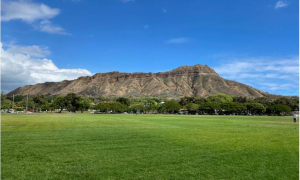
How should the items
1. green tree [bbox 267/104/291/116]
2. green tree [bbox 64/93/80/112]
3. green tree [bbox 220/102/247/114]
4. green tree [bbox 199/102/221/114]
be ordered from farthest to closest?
green tree [bbox 64/93/80/112]
green tree [bbox 199/102/221/114]
green tree [bbox 220/102/247/114]
green tree [bbox 267/104/291/116]

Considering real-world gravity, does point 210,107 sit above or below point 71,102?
below

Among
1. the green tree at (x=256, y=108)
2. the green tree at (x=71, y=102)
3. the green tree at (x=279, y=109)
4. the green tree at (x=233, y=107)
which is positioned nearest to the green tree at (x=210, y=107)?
the green tree at (x=233, y=107)

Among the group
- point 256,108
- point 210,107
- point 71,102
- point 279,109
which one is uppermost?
point 71,102

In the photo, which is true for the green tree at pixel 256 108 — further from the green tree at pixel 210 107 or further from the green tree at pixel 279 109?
the green tree at pixel 210 107

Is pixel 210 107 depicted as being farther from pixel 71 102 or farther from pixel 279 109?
pixel 71 102

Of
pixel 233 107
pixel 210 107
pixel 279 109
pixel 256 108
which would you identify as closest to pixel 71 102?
pixel 210 107

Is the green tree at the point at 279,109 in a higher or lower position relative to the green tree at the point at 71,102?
lower

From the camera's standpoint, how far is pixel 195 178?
7.61 meters

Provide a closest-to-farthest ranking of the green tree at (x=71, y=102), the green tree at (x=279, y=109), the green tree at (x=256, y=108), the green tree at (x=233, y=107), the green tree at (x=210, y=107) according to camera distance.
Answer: the green tree at (x=279, y=109) → the green tree at (x=233, y=107) → the green tree at (x=256, y=108) → the green tree at (x=210, y=107) → the green tree at (x=71, y=102)

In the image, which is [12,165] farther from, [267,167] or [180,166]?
[267,167]

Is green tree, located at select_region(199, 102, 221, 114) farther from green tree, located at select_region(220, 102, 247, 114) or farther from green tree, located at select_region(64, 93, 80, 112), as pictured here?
green tree, located at select_region(64, 93, 80, 112)

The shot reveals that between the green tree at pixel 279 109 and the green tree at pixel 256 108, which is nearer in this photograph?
the green tree at pixel 279 109

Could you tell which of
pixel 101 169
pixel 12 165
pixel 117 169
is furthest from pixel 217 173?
pixel 12 165

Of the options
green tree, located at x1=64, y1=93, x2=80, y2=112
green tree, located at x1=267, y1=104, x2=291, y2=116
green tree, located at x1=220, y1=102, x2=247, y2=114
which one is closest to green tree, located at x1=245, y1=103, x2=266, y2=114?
green tree, located at x1=220, y1=102, x2=247, y2=114
